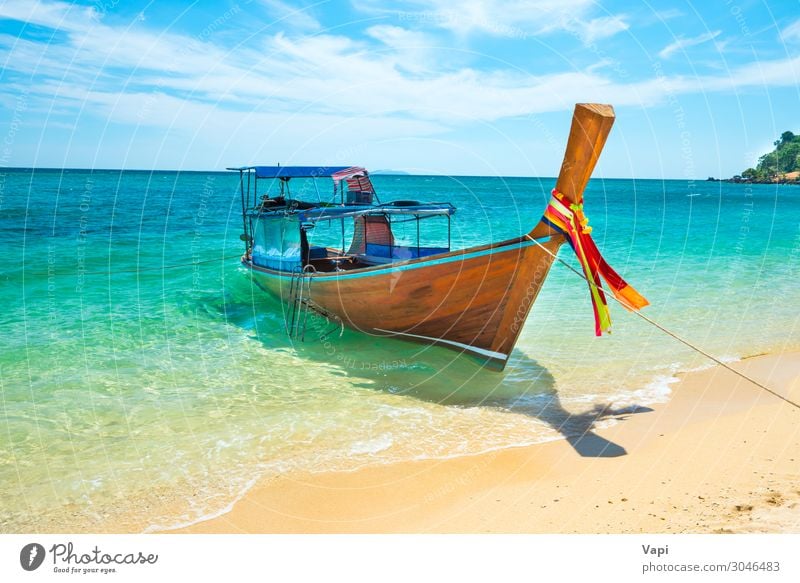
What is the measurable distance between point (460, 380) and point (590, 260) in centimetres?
306

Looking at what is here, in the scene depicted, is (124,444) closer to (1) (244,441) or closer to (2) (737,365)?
(1) (244,441)

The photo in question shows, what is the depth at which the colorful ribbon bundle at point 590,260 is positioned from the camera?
23.4 ft

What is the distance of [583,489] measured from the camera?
18.7 feet

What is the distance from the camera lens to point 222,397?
8.94 m

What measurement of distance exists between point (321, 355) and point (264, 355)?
113cm

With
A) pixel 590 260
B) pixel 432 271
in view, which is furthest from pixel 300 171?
pixel 590 260

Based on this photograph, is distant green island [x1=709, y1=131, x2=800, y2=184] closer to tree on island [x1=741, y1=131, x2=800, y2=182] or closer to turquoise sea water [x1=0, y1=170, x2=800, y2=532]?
A: tree on island [x1=741, y1=131, x2=800, y2=182]

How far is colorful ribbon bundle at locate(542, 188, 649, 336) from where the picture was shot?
7121 mm

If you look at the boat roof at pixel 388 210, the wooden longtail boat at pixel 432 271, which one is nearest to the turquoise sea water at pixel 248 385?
the wooden longtail boat at pixel 432 271

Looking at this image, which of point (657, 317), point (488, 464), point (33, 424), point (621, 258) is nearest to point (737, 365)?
point (657, 317)

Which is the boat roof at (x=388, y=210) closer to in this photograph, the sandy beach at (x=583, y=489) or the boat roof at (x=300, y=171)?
the boat roof at (x=300, y=171)

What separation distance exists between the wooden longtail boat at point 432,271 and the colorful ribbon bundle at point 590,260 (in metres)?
0.01

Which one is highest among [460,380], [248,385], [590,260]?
[590,260]
